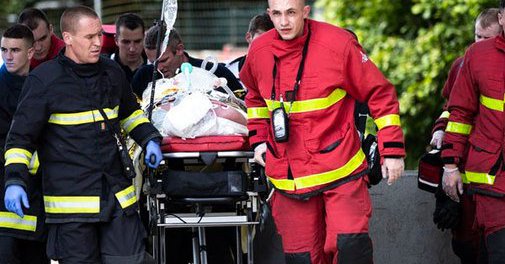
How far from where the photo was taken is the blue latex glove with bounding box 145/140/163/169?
6.84 meters

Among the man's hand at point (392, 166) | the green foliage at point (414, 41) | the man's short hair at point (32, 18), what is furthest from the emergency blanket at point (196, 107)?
the green foliage at point (414, 41)

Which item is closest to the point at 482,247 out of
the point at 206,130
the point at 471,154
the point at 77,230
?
the point at 471,154

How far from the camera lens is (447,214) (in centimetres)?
776

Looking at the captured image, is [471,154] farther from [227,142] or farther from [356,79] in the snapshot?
[227,142]

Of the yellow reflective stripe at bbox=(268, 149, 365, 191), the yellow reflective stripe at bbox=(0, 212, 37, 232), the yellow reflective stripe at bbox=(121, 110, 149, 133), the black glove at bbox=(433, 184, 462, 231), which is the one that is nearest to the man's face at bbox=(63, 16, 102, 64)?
the yellow reflective stripe at bbox=(121, 110, 149, 133)

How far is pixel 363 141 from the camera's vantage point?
736 centimetres

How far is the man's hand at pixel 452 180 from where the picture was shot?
7.20 meters

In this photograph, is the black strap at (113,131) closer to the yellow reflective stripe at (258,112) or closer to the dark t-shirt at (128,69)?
the yellow reflective stripe at (258,112)

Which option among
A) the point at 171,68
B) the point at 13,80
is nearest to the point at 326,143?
the point at 171,68

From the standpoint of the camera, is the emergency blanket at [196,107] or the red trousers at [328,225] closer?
the red trousers at [328,225]

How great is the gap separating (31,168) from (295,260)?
1.49 m

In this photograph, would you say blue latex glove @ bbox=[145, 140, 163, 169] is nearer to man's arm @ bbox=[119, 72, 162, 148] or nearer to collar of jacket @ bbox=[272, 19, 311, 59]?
man's arm @ bbox=[119, 72, 162, 148]

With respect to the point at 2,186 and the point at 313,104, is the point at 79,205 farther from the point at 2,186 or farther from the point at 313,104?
the point at 313,104

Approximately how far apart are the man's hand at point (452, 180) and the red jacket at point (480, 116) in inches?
1.7
